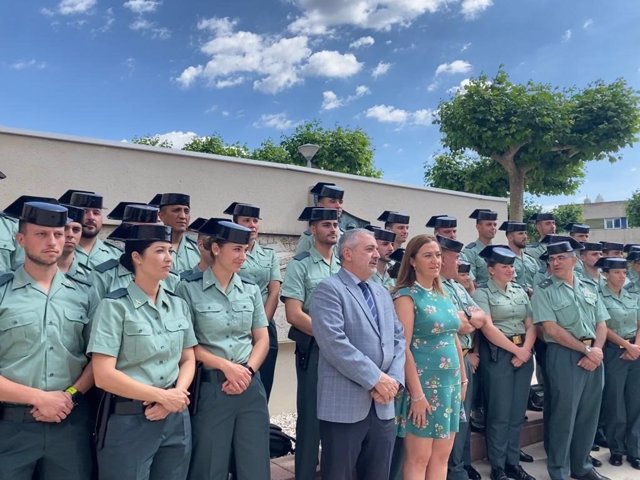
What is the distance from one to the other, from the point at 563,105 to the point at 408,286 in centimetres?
1151

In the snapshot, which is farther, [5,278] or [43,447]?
[5,278]

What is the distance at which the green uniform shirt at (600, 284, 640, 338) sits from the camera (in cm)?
489

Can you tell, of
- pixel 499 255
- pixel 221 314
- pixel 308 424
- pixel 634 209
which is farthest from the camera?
pixel 634 209

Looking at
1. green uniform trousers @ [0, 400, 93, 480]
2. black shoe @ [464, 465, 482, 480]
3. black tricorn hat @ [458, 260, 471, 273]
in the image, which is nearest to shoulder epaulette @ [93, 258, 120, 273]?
green uniform trousers @ [0, 400, 93, 480]

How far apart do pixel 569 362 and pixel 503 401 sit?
2.11ft

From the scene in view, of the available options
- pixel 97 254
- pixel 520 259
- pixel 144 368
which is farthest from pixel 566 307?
pixel 97 254

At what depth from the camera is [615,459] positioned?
487 cm

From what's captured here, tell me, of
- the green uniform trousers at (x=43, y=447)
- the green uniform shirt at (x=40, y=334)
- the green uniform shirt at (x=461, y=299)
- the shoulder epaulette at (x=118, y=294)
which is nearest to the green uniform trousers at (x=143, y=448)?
the green uniform trousers at (x=43, y=447)

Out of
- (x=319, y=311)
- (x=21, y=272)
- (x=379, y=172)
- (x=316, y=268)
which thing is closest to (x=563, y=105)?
(x=379, y=172)

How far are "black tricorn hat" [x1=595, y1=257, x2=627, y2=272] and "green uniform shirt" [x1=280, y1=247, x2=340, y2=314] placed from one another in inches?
114

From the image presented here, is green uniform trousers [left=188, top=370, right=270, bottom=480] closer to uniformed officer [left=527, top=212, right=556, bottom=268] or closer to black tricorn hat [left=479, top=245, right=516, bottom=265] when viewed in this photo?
black tricorn hat [left=479, top=245, right=516, bottom=265]

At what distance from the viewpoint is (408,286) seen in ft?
11.0

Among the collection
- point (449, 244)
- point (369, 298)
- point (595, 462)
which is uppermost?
point (449, 244)

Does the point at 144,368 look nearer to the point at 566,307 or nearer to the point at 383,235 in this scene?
the point at 383,235
